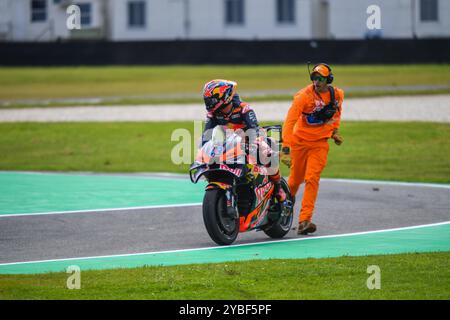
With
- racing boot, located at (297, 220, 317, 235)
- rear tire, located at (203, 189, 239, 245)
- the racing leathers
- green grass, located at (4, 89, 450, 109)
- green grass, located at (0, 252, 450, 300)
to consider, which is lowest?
racing boot, located at (297, 220, 317, 235)

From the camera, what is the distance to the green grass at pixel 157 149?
20031 millimetres

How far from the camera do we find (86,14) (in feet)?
219

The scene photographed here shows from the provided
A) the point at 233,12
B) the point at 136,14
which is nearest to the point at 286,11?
the point at 233,12

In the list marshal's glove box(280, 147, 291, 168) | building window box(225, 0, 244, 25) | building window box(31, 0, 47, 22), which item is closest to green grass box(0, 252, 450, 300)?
marshal's glove box(280, 147, 291, 168)

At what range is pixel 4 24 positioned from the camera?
215 feet

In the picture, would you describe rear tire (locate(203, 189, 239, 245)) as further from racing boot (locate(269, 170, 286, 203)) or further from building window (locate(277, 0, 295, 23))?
→ building window (locate(277, 0, 295, 23))

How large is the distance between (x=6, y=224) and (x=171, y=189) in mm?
4245

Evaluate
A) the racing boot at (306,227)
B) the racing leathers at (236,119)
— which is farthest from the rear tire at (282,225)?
the racing leathers at (236,119)

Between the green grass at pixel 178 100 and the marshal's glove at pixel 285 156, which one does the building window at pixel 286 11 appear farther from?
the marshal's glove at pixel 285 156

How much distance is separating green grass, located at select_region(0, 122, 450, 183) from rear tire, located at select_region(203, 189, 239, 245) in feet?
24.1

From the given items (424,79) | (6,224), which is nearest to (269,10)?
(424,79)

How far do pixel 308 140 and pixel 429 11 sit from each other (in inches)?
1834

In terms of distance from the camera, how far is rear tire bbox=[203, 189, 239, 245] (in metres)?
10.9

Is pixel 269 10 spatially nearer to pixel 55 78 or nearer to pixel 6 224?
pixel 55 78
